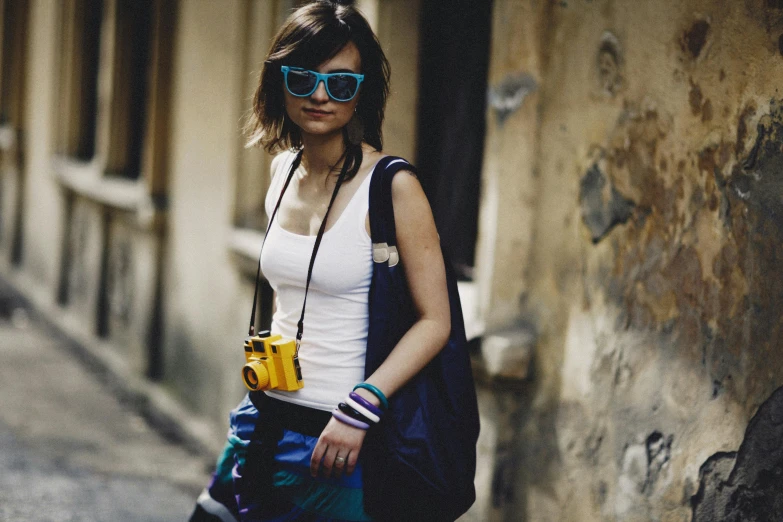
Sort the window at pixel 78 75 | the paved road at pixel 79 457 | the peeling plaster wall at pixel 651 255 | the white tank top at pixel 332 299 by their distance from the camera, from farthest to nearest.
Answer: the window at pixel 78 75
the paved road at pixel 79 457
the peeling plaster wall at pixel 651 255
the white tank top at pixel 332 299

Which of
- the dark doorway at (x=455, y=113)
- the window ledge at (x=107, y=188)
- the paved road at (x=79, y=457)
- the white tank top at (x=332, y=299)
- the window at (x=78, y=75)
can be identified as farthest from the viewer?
the window at (x=78, y=75)

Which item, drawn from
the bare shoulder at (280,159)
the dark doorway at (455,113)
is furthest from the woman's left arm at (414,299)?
the dark doorway at (455,113)

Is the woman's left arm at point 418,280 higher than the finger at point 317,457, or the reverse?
the woman's left arm at point 418,280

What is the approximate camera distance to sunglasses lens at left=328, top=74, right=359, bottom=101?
225 centimetres

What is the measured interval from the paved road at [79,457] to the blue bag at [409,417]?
2622mm

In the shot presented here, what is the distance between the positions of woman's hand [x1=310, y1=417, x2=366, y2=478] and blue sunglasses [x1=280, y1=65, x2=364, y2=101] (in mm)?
713

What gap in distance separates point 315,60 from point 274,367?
0.69 meters

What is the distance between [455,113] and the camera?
4086 millimetres

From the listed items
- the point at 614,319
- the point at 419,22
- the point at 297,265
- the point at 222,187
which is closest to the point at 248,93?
the point at 222,187

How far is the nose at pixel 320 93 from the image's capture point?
2.25m

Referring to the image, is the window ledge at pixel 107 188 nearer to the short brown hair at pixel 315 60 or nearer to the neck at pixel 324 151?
the short brown hair at pixel 315 60

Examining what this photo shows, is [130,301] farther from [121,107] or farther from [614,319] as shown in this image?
[614,319]

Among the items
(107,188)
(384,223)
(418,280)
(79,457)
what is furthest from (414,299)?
(107,188)

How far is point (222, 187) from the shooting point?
560 cm
